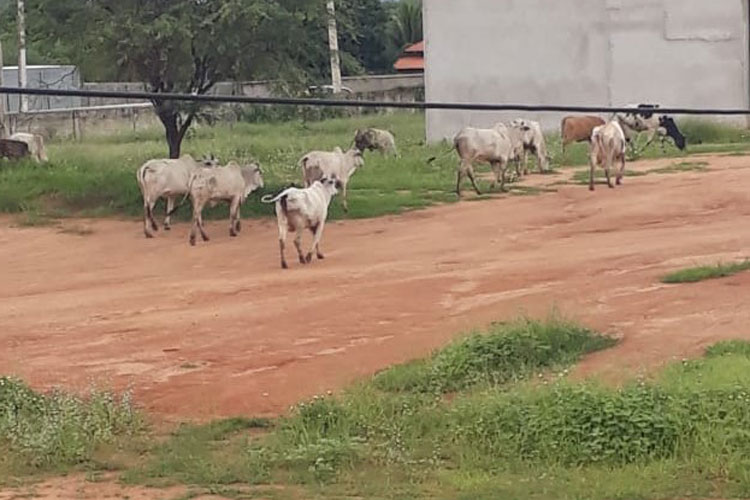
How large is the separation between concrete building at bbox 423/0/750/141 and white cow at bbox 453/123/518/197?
1019cm

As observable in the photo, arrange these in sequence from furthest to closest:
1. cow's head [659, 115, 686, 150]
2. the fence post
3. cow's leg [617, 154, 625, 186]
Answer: the fence post
cow's head [659, 115, 686, 150]
cow's leg [617, 154, 625, 186]

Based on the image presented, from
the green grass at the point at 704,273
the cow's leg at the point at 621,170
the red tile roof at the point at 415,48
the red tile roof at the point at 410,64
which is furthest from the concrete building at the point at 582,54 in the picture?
the red tile roof at the point at 415,48

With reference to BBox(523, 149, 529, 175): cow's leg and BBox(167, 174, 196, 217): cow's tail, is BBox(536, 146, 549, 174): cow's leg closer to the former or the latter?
BBox(523, 149, 529, 175): cow's leg

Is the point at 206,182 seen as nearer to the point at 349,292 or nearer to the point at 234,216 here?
the point at 234,216

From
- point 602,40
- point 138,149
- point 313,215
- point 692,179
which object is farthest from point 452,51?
point 313,215

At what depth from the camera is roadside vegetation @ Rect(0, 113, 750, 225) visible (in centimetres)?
2262

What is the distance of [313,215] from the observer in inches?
682

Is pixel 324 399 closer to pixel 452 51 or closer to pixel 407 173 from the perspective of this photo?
pixel 407 173

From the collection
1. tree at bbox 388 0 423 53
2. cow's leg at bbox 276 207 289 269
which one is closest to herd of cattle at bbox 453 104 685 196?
cow's leg at bbox 276 207 289 269

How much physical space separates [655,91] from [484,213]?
13118mm

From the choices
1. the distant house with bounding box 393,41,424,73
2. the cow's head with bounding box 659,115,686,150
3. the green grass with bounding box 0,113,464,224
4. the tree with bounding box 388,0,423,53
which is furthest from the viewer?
the tree with bounding box 388,0,423,53

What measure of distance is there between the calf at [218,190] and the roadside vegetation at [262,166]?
4.93 ft

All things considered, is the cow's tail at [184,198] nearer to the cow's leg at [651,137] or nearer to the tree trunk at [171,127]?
the tree trunk at [171,127]

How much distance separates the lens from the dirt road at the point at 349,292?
11.5 metres
